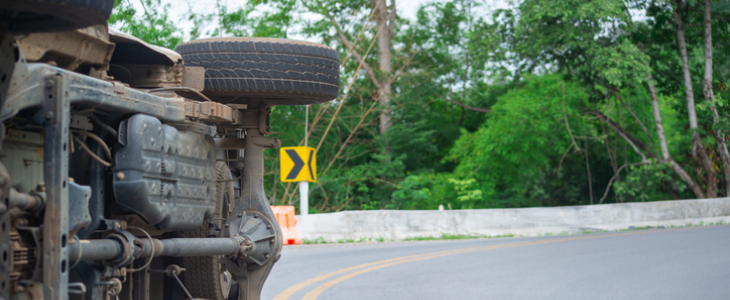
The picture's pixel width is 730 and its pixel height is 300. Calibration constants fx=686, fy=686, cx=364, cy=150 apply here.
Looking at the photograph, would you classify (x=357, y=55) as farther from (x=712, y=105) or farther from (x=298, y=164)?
(x=298, y=164)

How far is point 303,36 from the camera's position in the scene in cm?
2861

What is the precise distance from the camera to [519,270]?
31.3 ft

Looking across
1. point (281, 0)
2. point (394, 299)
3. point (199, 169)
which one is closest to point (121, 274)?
point (199, 169)

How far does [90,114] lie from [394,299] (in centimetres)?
482

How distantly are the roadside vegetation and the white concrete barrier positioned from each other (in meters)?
5.36

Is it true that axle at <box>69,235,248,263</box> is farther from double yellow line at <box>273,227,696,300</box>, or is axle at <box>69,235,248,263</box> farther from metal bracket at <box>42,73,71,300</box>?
double yellow line at <box>273,227,696,300</box>

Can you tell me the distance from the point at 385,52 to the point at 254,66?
25962 millimetres

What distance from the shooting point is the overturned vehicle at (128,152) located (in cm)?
244

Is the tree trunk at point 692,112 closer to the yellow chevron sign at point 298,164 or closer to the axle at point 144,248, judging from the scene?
the yellow chevron sign at point 298,164

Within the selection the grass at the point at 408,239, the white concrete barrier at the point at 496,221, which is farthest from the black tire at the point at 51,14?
the white concrete barrier at the point at 496,221

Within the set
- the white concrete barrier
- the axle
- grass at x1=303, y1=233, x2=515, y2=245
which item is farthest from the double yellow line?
the axle

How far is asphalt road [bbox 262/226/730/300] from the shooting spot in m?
7.54

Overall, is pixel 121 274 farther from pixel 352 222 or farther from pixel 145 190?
pixel 352 222

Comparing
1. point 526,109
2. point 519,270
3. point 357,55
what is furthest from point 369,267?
point 357,55
